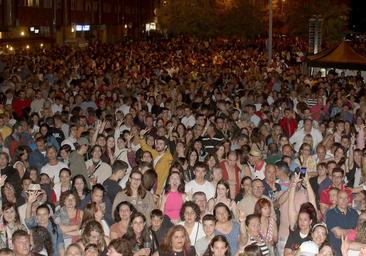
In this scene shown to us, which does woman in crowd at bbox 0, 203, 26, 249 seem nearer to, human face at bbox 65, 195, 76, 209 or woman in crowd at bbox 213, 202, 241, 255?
human face at bbox 65, 195, 76, 209

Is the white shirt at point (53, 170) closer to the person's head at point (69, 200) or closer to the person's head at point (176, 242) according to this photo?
the person's head at point (69, 200)

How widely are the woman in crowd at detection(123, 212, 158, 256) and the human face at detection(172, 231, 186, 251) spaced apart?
53 centimetres

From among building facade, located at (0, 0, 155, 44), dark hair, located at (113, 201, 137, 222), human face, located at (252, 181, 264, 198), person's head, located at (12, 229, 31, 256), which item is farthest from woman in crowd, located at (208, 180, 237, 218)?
building facade, located at (0, 0, 155, 44)

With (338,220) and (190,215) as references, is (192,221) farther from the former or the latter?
(338,220)

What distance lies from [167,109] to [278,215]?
725 cm

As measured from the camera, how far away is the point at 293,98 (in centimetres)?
1806

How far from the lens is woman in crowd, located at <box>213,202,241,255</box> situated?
7750 mm

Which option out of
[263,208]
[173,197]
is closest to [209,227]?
[263,208]

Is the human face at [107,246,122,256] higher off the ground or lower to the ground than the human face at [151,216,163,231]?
higher

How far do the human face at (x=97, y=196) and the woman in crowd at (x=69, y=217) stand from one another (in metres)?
0.21

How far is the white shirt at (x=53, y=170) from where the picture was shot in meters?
10.5

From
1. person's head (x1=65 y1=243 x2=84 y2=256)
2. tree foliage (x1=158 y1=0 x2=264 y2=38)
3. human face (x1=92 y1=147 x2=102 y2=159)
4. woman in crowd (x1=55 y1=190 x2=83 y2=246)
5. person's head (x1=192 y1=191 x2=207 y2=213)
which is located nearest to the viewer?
person's head (x1=65 y1=243 x2=84 y2=256)

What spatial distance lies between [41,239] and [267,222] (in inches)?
98.6

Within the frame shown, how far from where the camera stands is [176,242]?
7.13 m
